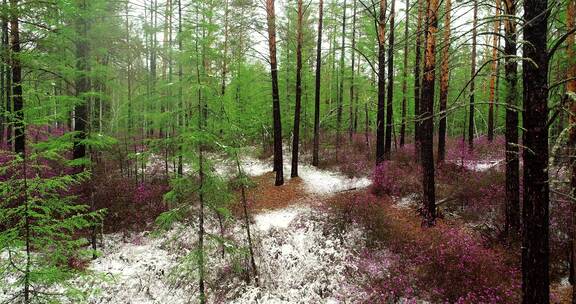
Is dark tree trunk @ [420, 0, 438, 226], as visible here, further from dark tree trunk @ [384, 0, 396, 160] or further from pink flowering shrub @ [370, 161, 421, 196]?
dark tree trunk @ [384, 0, 396, 160]

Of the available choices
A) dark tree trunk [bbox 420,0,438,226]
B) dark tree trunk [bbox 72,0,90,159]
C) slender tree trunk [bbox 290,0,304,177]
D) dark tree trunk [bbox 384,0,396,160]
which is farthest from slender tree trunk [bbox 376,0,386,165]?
dark tree trunk [bbox 72,0,90,159]

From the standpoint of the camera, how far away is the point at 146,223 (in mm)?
12148

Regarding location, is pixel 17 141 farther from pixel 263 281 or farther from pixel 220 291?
pixel 263 281

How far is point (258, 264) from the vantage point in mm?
9500

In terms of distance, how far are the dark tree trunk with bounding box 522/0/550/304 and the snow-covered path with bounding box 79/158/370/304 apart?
4.40 m

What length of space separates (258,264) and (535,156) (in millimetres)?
7856

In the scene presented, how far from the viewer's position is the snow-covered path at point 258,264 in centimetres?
831

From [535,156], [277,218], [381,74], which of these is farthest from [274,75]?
[535,156]

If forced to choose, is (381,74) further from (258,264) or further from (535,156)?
(258,264)

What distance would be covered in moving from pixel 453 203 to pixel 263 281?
304 inches

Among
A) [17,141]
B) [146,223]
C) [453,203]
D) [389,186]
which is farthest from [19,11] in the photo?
[453,203]

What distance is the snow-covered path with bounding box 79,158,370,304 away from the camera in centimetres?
831

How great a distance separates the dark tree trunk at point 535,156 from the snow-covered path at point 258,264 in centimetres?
440

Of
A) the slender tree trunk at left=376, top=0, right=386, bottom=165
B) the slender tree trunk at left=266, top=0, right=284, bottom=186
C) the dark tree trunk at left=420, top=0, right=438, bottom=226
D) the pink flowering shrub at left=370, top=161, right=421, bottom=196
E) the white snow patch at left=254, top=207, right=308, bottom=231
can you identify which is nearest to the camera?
the dark tree trunk at left=420, top=0, right=438, bottom=226
